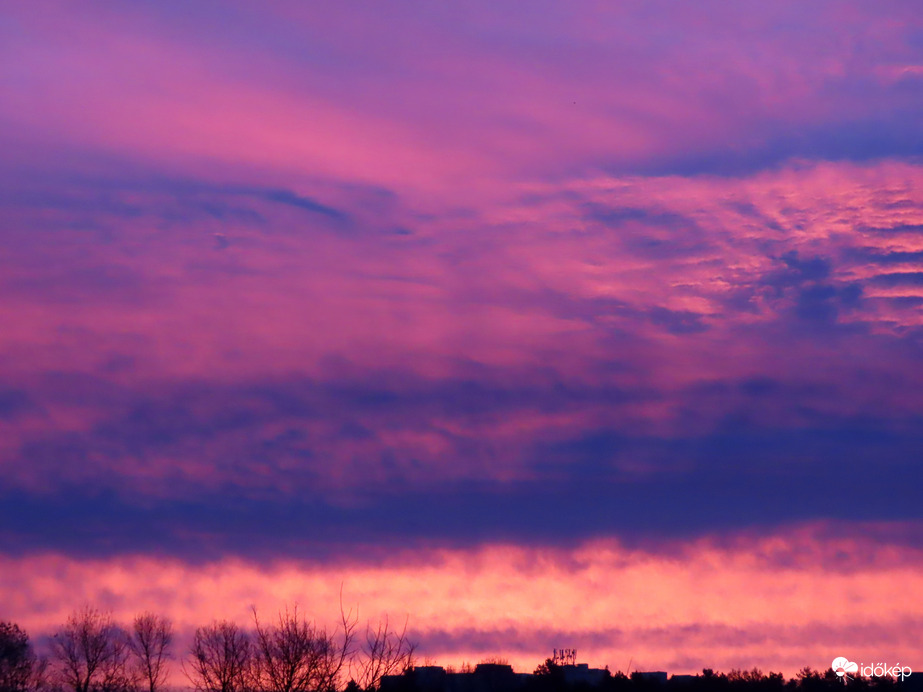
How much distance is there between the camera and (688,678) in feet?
246

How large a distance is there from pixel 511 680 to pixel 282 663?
29424 mm

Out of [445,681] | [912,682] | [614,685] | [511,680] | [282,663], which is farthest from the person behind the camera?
[511,680]

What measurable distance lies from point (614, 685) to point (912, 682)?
16.4 meters

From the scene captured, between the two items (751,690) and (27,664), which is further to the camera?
(27,664)

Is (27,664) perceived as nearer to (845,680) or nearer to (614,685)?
(614,685)

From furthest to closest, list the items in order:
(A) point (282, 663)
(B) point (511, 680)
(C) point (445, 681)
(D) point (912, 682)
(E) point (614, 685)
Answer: (B) point (511, 680), (C) point (445, 681), (E) point (614, 685), (D) point (912, 682), (A) point (282, 663)

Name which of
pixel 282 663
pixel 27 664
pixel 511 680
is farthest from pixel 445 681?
pixel 27 664

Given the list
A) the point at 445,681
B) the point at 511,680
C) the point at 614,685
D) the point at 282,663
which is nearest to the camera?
the point at 282,663

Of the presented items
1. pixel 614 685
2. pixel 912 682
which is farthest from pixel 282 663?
pixel 912 682

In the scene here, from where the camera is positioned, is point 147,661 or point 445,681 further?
point 445,681

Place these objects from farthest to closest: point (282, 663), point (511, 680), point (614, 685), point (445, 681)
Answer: point (511, 680)
point (445, 681)
point (614, 685)
point (282, 663)

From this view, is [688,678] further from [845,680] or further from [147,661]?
[147,661]

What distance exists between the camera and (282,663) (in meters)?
54.8

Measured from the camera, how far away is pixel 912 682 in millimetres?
62906
